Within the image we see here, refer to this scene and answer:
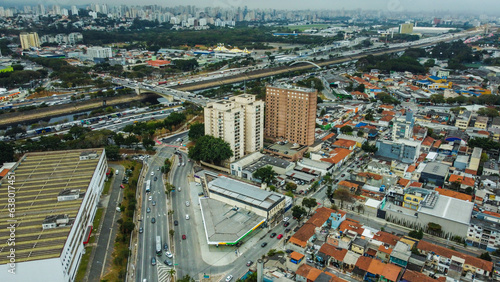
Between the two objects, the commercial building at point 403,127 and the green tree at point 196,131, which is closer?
the commercial building at point 403,127

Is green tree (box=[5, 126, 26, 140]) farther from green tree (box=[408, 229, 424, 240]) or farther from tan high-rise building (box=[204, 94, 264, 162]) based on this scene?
green tree (box=[408, 229, 424, 240])

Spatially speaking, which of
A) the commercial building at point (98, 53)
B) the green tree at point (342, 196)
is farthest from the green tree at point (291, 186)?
the commercial building at point (98, 53)

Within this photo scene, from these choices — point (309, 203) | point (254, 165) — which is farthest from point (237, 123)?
point (309, 203)

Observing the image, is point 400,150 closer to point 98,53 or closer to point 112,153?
point 112,153

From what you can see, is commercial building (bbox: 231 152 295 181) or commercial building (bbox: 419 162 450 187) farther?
commercial building (bbox: 231 152 295 181)

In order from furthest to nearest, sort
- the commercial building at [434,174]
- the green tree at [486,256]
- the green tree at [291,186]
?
the commercial building at [434,174], the green tree at [291,186], the green tree at [486,256]

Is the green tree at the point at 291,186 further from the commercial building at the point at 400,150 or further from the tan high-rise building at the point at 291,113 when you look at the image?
the commercial building at the point at 400,150

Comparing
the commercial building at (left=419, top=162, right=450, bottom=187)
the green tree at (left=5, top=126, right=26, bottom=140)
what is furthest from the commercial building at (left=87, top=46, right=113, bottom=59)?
the commercial building at (left=419, top=162, right=450, bottom=187)

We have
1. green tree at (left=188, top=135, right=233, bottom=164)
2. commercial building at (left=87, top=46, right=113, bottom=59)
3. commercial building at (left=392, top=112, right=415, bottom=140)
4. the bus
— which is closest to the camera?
the bus
